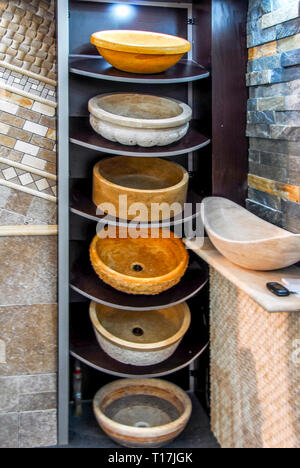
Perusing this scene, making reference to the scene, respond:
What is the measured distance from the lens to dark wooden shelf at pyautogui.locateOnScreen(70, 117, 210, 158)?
2.27 metres

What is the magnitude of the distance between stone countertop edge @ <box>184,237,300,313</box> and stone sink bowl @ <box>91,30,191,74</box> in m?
0.82

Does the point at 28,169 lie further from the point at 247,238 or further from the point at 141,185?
the point at 247,238

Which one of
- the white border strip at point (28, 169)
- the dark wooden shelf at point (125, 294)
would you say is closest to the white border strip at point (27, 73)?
the white border strip at point (28, 169)

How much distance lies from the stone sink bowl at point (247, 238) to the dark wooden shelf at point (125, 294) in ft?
1.27

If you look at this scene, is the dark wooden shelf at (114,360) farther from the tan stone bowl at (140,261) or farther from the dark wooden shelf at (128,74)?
the dark wooden shelf at (128,74)

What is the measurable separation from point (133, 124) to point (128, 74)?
0.29 m

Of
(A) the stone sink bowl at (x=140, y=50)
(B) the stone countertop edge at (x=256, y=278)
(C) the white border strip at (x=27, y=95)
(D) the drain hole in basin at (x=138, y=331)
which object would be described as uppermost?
(A) the stone sink bowl at (x=140, y=50)

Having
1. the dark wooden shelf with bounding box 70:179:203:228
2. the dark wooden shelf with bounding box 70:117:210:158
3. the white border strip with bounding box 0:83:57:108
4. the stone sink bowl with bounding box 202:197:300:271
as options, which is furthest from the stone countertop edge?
the white border strip with bounding box 0:83:57:108

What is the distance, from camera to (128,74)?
93.1 inches

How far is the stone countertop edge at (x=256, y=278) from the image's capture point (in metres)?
1.64

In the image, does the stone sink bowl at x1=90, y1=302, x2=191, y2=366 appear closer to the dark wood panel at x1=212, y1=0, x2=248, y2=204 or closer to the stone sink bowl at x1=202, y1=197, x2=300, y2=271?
the stone sink bowl at x1=202, y1=197, x2=300, y2=271

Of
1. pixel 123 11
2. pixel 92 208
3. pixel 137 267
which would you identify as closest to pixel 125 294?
pixel 137 267

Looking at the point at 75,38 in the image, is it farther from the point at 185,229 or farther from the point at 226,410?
the point at 226,410

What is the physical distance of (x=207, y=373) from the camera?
276cm
